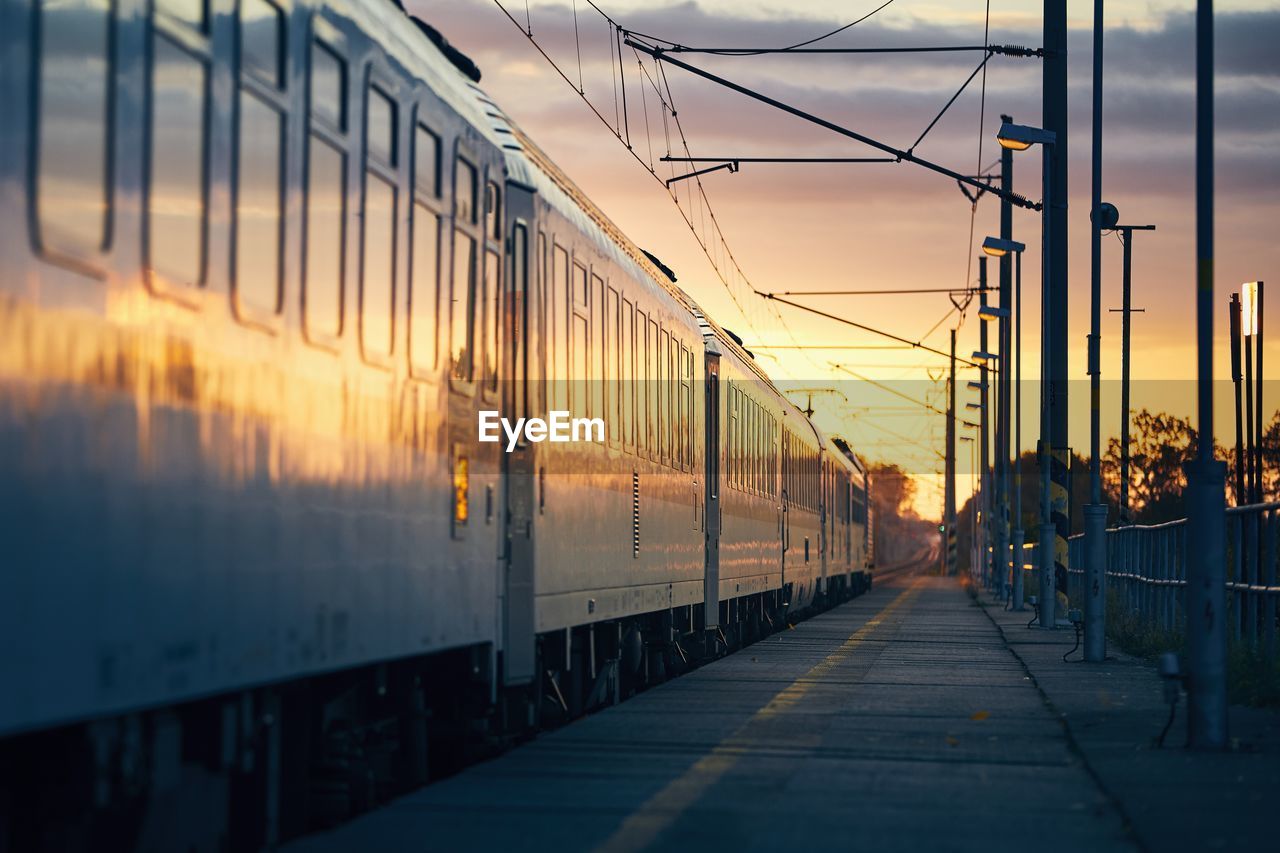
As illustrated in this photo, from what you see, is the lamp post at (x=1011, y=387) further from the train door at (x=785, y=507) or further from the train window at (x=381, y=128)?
the train window at (x=381, y=128)

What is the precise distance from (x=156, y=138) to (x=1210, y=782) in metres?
7.18

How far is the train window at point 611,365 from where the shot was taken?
1499cm

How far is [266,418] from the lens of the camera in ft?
23.6

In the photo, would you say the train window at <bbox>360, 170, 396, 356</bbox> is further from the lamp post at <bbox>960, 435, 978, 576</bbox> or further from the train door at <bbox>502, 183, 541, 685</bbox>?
the lamp post at <bbox>960, 435, 978, 576</bbox>

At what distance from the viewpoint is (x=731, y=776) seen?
11148 mm

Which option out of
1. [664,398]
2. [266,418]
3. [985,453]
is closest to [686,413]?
[664,398]

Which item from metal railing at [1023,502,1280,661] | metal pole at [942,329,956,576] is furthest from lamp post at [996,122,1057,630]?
metal pole at [942,329,956,576]

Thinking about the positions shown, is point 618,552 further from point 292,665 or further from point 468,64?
point 292,665

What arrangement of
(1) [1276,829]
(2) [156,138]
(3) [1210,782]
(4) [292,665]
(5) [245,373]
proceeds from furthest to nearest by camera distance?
1. (3) [1210,782]
2. (1) [1276,829]
3. (4) [292,665]
4. (5) [245,373]
5. (2) [156,138]

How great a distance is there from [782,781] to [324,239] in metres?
4.44

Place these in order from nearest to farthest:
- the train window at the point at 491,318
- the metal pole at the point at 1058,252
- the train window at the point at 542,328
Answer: the train window at the point at 491,318
the train window at the point at 542,328
the metal pole at the point at 1058,252

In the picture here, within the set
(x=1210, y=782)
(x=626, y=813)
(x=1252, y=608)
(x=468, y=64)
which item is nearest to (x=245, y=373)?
(x=626, y=813)

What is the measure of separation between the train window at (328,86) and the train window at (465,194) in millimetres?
2122

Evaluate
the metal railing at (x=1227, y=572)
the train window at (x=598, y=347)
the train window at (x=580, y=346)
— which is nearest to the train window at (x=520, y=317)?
the train window at (x=580, y=346)
